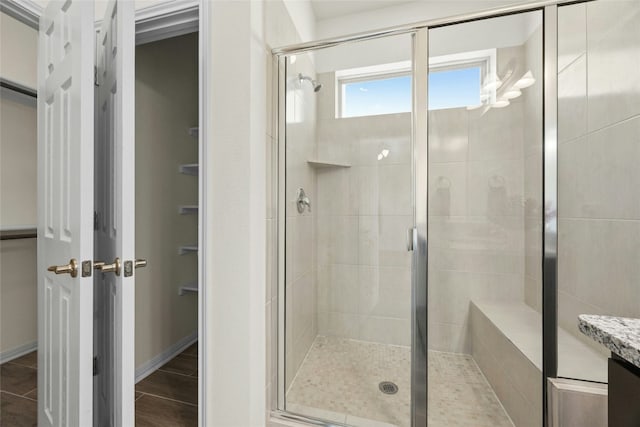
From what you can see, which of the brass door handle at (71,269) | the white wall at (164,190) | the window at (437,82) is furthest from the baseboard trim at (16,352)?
the window at (437,82)

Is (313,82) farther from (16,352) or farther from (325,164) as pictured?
(16,352)

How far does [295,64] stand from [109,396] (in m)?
1.77

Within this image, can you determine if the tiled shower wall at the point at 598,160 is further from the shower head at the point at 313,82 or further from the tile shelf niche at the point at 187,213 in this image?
the tile shelf niche at the point at 187,213

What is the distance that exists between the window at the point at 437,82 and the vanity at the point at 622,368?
1.17m

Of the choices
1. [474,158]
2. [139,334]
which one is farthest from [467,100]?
[139,334]

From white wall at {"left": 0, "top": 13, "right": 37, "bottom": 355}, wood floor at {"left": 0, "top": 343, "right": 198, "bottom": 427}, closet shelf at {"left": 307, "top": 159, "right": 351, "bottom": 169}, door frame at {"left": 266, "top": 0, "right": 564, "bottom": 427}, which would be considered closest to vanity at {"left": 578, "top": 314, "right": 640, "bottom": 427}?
door frame at {"left": 266, "top": 0, "right": 564, "bottom": 427}

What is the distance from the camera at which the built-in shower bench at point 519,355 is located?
3.90 ft

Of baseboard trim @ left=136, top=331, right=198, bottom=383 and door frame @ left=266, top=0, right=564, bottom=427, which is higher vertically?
door frame @ left=266, top=0, right=564, bottom=427

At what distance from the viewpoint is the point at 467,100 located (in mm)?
1565

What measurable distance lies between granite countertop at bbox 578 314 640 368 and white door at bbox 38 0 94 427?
4.07 feet

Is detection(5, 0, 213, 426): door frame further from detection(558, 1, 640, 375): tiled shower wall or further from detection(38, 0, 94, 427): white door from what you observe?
detection(558, 1, 640, 375): tiled shower wall

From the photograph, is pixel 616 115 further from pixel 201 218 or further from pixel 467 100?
pixel 201 218

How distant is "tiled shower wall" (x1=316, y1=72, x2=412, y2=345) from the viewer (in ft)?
5.28

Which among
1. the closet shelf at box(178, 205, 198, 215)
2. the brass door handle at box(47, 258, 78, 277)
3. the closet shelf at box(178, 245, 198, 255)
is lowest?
the closet shelf at box(178, 245, 198, 255)
